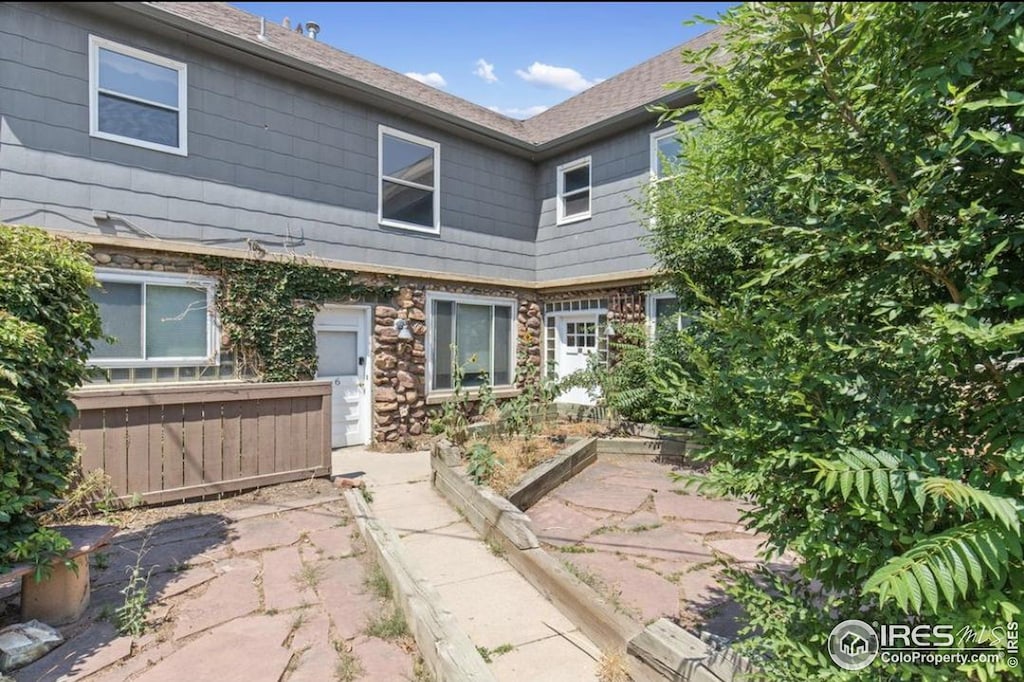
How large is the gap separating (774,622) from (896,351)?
3.56 ft

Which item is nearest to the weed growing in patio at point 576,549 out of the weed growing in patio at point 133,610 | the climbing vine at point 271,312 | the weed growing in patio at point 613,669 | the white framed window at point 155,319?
the weed growing in patio at point 613,669

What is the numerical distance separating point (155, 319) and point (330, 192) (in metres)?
3.03

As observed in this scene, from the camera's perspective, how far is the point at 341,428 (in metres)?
7.99

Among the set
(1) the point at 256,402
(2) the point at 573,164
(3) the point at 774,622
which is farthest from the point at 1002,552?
(2) the point at 573,164

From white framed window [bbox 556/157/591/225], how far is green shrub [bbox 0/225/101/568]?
8.00m

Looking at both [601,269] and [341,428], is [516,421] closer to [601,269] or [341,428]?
[341,428]

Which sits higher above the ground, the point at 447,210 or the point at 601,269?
the point at 447,210

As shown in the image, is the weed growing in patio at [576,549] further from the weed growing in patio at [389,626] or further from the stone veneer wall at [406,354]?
the stone veneer wall at [406,354]

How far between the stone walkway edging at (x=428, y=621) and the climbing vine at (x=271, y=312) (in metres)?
3.91

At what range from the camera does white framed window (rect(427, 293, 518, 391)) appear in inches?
352

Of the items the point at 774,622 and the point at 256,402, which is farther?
the point at 256,402

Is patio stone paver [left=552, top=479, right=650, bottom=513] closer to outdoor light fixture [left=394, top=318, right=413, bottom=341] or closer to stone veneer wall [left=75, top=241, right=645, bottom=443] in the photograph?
stone veneer wall [left=75, top=241, right=645, bottom=443]

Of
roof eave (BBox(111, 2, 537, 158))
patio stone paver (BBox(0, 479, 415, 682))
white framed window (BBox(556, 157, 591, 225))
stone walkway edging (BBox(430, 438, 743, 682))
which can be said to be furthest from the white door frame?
patio stone paver (BBox(0, 479, 415, 682))

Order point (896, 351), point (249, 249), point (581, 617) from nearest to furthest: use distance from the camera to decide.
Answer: point (896, 351), point (581, 617), point (249, 249)
